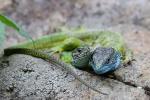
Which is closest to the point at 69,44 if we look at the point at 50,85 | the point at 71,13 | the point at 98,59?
the point at 98,59

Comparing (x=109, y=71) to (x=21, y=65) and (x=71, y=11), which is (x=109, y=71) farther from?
(x=71, y=11)

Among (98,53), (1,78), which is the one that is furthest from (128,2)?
(1,78)

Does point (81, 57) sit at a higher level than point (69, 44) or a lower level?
higher

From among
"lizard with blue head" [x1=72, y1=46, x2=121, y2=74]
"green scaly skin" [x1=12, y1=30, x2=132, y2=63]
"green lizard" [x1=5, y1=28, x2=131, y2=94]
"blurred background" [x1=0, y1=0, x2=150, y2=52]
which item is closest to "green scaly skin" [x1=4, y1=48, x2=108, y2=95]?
"green lizard" [x1=5, y1=28, x2=131, y2=94]

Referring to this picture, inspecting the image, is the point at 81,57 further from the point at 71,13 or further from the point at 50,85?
the point at 71,13

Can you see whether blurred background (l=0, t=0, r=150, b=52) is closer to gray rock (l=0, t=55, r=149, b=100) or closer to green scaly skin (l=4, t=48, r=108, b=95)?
green scaly skin (l=4, t=48, r=108, b=95)

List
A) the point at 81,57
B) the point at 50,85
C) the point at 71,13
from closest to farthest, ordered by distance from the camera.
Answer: the point at 50,85
the point at 81,57
the point at 71,13
